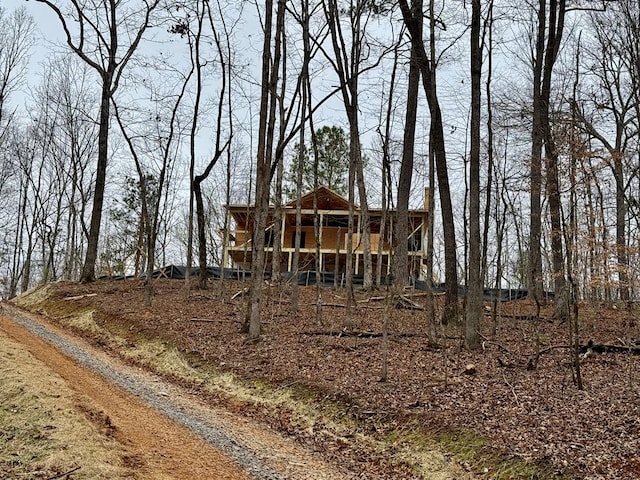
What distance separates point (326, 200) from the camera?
87.1ft

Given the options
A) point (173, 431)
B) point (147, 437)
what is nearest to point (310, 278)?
point (173, 431)

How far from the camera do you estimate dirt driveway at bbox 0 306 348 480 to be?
5.78 m

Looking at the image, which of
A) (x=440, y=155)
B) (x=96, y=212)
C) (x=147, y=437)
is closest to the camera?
(x=147, y=437)

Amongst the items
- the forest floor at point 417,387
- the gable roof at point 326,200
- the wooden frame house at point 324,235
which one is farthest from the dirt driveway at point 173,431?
the gable roof at point 326,200

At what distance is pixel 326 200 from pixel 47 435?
2137 cm

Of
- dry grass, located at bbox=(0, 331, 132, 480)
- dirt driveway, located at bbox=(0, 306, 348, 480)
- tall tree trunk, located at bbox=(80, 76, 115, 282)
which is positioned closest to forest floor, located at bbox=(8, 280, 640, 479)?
dirt driveway, located at bbox=(0, 306, 348, 480)

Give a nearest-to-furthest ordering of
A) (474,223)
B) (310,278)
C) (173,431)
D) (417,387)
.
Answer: (173,431), (417,387), (474,223), (310,278)

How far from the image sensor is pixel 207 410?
797 cm

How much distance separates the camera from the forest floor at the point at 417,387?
5680mm

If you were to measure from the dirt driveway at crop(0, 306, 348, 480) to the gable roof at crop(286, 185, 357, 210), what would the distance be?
1619 centimetres

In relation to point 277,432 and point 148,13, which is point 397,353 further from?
point 148,13

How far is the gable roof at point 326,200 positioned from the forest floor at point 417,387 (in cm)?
1145

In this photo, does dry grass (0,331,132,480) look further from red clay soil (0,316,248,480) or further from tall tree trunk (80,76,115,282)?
tall tree trunk (80,76,115,282)

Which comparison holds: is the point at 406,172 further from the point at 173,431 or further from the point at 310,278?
the point at 173,431
